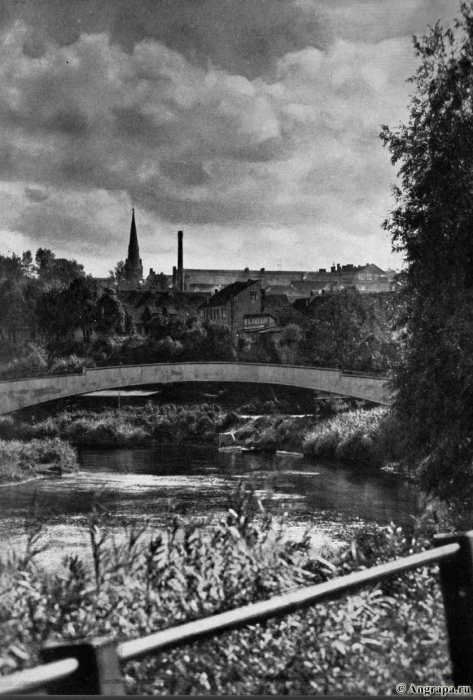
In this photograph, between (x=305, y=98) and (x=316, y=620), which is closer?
(x=316, y=620)

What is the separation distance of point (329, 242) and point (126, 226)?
103cm

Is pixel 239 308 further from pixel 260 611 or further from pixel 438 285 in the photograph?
pixel 260 611

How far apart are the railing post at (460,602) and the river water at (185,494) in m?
1.06

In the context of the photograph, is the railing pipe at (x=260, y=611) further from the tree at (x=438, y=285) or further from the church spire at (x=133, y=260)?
the tree at (x=438, y=285)

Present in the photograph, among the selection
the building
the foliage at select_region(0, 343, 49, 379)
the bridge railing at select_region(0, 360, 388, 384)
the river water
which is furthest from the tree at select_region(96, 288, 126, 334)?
the river water

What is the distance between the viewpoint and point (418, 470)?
13.1ft

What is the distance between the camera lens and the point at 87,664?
1255 millimetres

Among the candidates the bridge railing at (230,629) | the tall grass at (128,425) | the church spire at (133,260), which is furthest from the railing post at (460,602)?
the church spire at (133,260)

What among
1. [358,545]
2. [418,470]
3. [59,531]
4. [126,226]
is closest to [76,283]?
[126,226]

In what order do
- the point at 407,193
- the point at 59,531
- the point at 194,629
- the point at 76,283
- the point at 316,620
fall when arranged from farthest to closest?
1. the point at 407,193
2. the point at 76,283
3. the point at 59,531
4. the point at 316,620
5. the point at 194,629

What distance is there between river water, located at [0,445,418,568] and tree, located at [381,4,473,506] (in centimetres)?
36

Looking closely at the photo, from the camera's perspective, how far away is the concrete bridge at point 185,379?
3.37 meters

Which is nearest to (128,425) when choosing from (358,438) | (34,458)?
(34,458)

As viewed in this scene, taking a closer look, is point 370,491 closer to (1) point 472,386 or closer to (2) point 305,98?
(1) point 472,386
